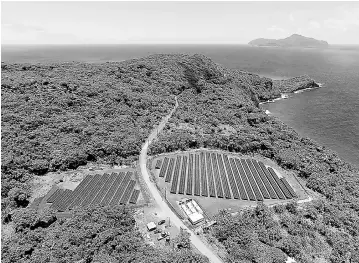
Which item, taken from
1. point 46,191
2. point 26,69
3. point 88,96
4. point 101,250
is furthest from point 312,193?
point 26,69

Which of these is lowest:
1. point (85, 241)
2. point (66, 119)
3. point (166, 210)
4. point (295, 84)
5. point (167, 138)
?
point (166, 210)

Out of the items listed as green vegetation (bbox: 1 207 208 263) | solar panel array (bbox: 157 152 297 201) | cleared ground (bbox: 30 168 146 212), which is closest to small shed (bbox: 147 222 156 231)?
green vegetation (bbox: 1 207 208 263)

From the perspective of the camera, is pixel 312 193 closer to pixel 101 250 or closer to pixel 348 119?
pixel 101 250

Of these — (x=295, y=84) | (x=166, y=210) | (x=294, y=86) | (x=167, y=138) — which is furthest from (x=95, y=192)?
(x=295, y=84)

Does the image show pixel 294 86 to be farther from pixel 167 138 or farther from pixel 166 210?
pixel 166 210

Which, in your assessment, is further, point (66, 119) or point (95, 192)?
point (66, 119)
